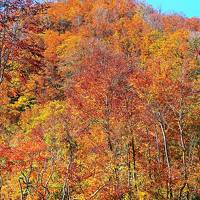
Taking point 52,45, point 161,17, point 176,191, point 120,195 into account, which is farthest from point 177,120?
point 161,17

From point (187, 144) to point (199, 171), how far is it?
4.05 m

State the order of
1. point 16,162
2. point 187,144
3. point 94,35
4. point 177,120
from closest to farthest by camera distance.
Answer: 1. point 16,162
2. point 177,120
3. point 187,144
4. point 94,35

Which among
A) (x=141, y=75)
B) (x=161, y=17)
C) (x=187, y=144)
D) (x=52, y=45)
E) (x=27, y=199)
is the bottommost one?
(x=27, y=199)

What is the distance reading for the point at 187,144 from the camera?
26938 millimetres

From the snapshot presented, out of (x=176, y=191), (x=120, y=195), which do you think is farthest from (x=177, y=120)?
(x=120, y=195)

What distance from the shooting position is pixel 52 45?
6009 cm

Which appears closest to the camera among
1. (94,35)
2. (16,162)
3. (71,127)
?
(16,162)

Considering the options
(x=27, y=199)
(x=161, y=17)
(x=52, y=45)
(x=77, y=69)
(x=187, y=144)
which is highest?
(x=161, y=17)

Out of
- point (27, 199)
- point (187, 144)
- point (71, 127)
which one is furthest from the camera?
point (187, 144)

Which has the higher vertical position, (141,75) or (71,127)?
(141,75)

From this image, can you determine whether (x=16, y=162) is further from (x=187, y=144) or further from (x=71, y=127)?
(x=187, y=144)

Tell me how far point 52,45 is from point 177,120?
130 ft

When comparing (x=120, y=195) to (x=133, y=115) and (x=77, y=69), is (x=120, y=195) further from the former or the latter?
(x=77, y=69)

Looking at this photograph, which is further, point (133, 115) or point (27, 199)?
point (133, 115)
